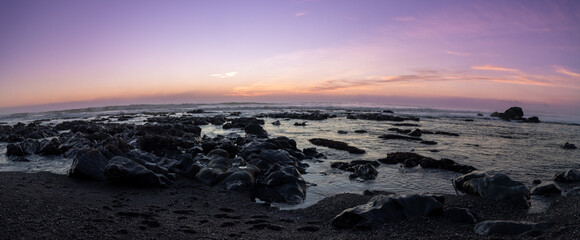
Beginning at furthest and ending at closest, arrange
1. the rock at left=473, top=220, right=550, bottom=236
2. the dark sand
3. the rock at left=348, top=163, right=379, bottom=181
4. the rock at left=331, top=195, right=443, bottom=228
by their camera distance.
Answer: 1. the rock at left=348, top=163, right=379, bottom=181
2. the rock at left=331, top=195, right=443, bottom=228
3. the rock at left=473, top=220, right=550, bottom=236
4. the dark sand

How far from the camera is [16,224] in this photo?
210 inches

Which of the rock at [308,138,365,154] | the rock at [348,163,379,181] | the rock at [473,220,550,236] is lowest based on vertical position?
the rock at [348,163,379,181]

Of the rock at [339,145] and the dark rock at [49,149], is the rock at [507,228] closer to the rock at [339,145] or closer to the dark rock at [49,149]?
the rock at [339,145]

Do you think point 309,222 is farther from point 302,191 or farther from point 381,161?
point 381,161

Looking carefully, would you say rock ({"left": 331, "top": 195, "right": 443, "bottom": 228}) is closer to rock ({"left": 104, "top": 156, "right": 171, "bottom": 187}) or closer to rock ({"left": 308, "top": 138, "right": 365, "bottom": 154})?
rock ({"left": 104, "top": 156, "right": 171, "bottom": 187})

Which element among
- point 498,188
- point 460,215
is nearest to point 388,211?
point 460,215

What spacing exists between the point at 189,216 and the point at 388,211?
15.8 feet

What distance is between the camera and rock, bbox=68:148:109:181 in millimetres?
10445

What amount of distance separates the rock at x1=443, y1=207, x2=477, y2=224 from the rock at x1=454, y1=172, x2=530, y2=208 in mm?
1899

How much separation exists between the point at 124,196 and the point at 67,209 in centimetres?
232

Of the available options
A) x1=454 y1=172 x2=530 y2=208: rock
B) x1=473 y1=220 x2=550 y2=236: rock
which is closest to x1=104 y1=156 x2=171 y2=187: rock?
x1=473 y1=220 x2=550 y2=236: rock

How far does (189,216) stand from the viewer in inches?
298

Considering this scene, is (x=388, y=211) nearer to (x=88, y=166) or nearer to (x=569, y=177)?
(x=569, y=177)

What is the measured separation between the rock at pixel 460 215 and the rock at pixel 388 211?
0.19 m
